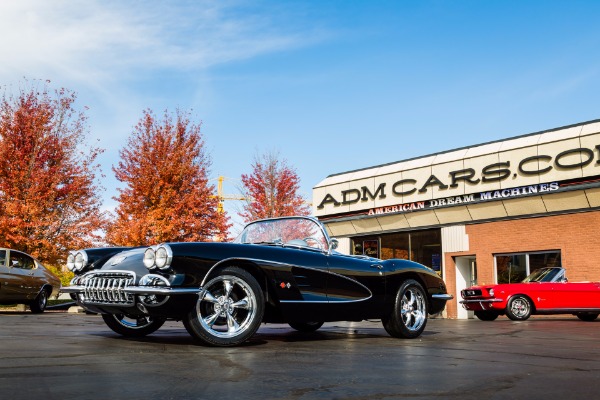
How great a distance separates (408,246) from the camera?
2595 cm

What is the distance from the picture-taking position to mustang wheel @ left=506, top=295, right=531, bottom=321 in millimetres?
16708

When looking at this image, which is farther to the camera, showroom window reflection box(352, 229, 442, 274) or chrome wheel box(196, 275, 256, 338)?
showroom window reflection box(352, 229, 442, 274)

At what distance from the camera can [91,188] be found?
2453 centimetres

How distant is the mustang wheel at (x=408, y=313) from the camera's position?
25.7ft

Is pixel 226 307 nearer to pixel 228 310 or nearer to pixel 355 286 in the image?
pixel 228 310

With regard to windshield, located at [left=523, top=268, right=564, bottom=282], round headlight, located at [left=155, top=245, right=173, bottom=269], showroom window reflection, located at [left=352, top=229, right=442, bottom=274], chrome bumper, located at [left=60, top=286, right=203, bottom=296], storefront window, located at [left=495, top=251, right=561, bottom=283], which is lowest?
chrome bumper, located at [left=60, top=286, right=203, bottom=296]

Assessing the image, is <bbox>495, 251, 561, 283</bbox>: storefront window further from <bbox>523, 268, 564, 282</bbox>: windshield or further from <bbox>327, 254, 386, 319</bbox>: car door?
<bbox>327, 254, 386, 319</bbox>: car door

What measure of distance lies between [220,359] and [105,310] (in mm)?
1858

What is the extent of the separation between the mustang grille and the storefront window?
712 inches

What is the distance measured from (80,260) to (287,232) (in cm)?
247

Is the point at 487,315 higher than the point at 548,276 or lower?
lower

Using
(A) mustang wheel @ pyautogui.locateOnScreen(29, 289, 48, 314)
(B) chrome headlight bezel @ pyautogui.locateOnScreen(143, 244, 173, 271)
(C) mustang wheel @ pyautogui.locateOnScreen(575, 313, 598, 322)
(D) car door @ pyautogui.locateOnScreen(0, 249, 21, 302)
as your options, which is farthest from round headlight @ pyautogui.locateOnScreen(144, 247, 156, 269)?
(C) mustang wheel @ pyautogui.locateOnScreen(575, 313, 598, 322)

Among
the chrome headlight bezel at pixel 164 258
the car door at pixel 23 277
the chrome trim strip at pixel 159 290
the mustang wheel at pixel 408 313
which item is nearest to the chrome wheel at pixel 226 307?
the chrome trim strip at pixel 159 290

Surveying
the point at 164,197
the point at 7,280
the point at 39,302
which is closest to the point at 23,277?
the point at 7,280
